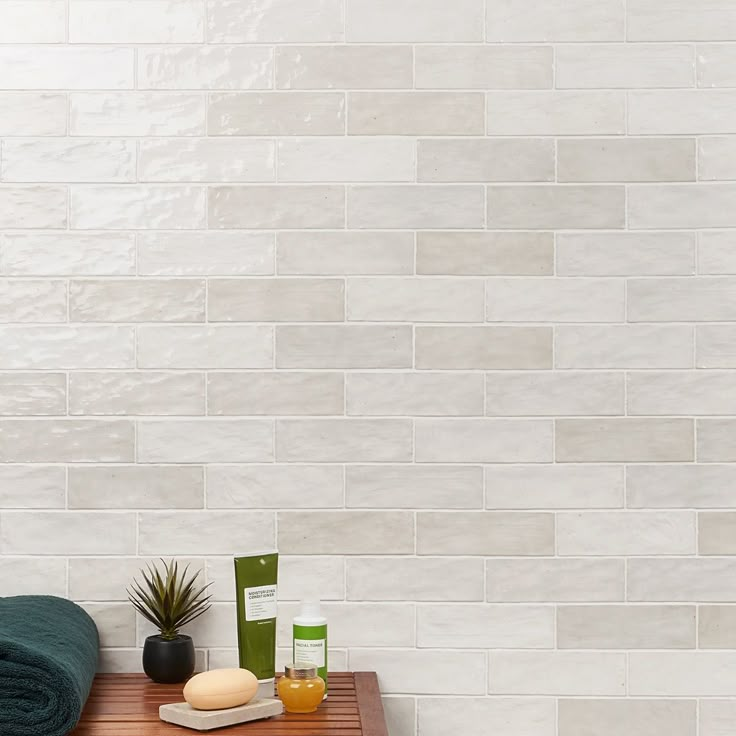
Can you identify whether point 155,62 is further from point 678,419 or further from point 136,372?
point 678,419

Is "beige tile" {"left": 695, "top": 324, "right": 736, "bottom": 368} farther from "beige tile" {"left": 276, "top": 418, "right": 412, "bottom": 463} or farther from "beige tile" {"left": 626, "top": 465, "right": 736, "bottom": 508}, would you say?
"beige tile" {"left": 276, "top": 418, "right": 412, "bottom": 463}

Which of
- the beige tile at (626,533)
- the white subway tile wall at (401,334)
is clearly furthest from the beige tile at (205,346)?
the beige tile at (626,533)

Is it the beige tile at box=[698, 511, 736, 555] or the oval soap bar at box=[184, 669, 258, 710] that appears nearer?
the oval soap bar at box=[184, 669, 258, 710]

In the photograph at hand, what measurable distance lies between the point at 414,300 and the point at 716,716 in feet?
2.79

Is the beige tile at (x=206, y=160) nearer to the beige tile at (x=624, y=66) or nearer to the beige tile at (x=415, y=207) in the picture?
the beige tile at (x=415, y=207)

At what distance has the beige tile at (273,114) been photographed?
1.58 m

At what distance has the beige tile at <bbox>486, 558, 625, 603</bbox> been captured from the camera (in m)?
1.56

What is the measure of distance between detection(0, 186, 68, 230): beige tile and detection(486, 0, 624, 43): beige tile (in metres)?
0.77

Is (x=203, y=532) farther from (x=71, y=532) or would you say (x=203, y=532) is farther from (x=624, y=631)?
(x=624, y=631)

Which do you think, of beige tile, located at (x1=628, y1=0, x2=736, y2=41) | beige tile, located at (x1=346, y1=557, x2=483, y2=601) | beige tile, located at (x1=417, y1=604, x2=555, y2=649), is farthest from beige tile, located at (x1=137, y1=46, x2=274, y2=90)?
beige tile, located at (x1=417, y1=604, x2=555, y2=649)

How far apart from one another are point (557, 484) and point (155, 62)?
0.97 meters

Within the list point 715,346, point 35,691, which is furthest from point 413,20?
point 35,691

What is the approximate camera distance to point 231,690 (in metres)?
1.27

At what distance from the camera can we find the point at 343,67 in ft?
5.18
